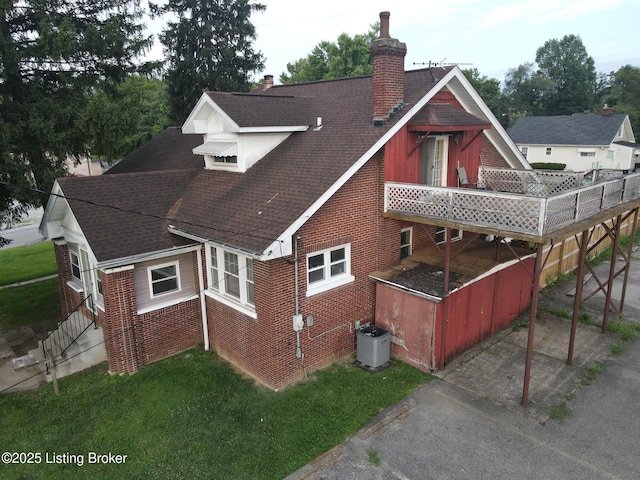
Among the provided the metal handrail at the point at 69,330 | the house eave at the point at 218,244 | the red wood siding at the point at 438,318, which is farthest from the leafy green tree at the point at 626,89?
the metal handrail at the point at 69,330

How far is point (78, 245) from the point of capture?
13242 millimetres

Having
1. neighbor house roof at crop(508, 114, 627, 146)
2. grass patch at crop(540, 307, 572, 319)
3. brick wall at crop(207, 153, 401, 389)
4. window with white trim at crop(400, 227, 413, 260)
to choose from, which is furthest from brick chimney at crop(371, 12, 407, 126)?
neighbor house roof at crop(508, 114, 627, 146)

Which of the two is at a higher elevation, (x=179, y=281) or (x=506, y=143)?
(x=506, y=143)

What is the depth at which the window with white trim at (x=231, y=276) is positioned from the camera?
11.6m

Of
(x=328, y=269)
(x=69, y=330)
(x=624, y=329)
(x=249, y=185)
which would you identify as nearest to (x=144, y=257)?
(x=249, y=185)

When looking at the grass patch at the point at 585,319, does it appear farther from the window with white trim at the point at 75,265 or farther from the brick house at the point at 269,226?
the window with white trim at the point at 75,265

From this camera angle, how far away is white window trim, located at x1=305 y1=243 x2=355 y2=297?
11438mm

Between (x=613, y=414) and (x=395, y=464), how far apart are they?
5.35m

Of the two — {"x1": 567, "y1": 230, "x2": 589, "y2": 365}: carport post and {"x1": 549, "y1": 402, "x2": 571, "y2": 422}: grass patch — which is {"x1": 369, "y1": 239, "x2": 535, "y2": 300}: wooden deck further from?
{"x1": 549, "y1": 402, "x2": 571, "y2": 422}: grass patch

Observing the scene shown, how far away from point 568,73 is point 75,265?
317ft

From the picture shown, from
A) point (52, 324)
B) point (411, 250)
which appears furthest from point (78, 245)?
point (411, 250)

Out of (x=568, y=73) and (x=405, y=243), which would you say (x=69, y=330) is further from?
(x=568, y=73)

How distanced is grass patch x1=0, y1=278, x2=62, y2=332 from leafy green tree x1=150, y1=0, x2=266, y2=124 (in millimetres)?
16856

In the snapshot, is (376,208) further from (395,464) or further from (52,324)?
(52,324)
